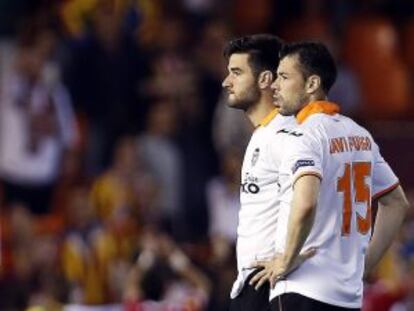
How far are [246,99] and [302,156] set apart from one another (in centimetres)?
74

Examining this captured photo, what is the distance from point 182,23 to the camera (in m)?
17.6

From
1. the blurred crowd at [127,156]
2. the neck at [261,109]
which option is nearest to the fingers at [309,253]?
the neck at [261,109]

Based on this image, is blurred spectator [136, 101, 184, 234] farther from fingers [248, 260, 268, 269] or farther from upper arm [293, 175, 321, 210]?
upper arm [293, 175, 321, 210]

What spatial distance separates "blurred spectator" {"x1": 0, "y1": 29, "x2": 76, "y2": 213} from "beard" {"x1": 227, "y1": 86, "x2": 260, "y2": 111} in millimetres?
6508

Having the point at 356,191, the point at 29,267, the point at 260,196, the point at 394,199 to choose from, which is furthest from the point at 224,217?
the point at 356,191

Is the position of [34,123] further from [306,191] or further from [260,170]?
[306,191]

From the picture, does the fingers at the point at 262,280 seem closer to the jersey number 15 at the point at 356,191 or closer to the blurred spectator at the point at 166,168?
the jersey number 15 at the point at 356,191

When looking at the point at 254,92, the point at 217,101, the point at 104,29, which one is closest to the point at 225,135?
the point at 217,101

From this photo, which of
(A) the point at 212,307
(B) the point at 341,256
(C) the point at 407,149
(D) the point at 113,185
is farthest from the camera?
(C) the point at 407,149

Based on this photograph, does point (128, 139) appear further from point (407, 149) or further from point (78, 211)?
point (407, 149)

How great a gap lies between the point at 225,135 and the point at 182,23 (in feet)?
5.74

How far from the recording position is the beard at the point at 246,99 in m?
8.95

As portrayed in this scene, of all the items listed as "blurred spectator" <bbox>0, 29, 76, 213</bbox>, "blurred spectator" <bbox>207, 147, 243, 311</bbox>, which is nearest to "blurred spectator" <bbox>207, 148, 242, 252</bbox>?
"blurred spectator" <bbox>207, 147, 243, 311</bbox>

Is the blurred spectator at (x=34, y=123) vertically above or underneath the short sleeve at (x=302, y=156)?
underneath
